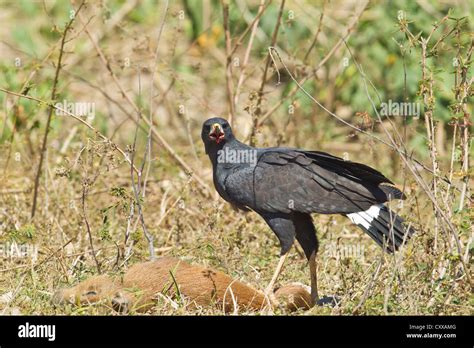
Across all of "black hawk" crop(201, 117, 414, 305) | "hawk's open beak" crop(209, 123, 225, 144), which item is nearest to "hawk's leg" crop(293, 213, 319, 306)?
"black hawk" crop(201, 117, 414, 305)

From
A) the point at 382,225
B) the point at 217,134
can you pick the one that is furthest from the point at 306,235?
the point at 217,134

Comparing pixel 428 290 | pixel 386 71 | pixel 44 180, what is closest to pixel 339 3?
pixel 386 71

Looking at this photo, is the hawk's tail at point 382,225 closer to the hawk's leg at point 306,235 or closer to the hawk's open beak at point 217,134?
the hawk's leg at point 306,235

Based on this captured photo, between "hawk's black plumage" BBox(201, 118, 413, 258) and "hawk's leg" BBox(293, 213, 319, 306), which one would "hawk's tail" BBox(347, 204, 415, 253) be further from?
"hawk's leg" BBox(293, 213, 319, 306)

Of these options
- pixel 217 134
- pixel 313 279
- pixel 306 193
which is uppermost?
pixel 217 134

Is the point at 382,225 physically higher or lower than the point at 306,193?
lower

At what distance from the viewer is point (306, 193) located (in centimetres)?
601

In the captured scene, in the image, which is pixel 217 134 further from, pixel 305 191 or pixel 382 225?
pixel 382 225

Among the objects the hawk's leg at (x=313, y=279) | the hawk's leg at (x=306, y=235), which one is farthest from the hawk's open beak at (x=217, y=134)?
the hawk's leg at (x=313, y=279)

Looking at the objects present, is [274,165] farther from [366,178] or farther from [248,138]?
[248,138]

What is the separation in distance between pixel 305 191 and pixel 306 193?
0.05 feet

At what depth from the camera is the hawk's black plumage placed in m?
5.92

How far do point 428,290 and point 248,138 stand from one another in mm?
2532

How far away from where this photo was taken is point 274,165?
20.2 ft
